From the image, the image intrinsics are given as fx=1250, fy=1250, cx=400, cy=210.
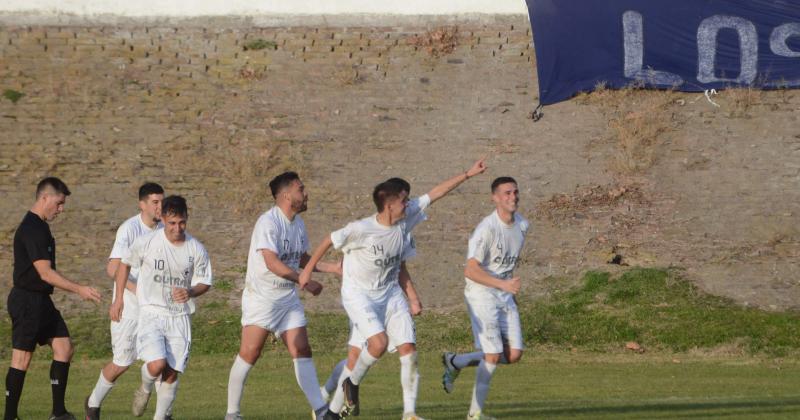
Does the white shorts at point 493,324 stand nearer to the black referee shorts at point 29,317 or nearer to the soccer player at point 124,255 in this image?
the soccer player at point 124,255

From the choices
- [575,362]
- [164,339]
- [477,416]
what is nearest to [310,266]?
[164,339]

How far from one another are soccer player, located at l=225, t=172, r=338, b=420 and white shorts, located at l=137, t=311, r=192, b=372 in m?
0.52

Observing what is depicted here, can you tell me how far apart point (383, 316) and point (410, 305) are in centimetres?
35

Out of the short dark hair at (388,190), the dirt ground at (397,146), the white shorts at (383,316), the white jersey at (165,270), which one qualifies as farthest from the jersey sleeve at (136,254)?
the dirt ground at (397,146)

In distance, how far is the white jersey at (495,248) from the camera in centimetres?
1225

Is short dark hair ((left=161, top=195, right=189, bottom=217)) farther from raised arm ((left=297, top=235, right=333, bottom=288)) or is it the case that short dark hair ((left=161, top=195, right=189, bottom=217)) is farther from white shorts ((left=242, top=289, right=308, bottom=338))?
raised arm ((left=297, top=235, right=333, bottom=288))

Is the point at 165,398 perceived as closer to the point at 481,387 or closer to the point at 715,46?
the point at 481,387

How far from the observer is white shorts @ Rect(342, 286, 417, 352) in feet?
38.0

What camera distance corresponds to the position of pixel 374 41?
29.8m

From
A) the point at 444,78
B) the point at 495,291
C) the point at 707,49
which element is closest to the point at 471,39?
the point at 444,78

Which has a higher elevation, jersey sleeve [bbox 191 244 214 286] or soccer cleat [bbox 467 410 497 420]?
jersey sleeve [bbox 191 244 214 286]

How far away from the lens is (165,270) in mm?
11328

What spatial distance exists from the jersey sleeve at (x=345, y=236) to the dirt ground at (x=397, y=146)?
11.5 m

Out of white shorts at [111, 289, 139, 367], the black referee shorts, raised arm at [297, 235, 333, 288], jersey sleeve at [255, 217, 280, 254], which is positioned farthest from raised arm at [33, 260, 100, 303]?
raised arm at [297, 235, 333, 288]
